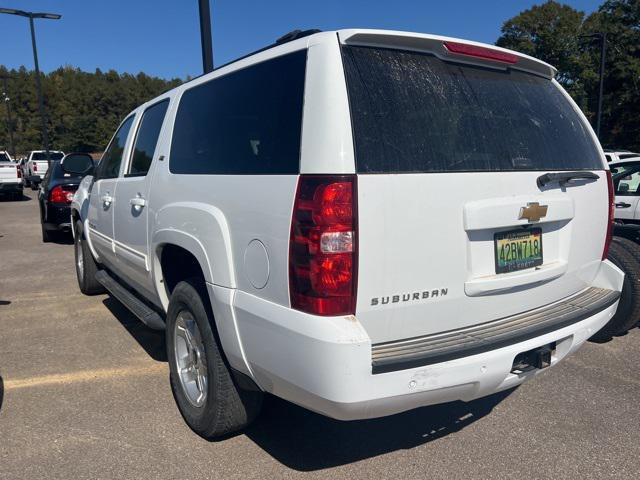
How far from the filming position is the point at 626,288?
4.19 meters

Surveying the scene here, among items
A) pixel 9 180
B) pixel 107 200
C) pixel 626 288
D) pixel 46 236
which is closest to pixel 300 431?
pixel 107 200

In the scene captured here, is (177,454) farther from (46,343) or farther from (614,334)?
(614,334)

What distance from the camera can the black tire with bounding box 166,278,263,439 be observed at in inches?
104

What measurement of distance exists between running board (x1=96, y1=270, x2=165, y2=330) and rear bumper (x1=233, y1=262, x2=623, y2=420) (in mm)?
1343

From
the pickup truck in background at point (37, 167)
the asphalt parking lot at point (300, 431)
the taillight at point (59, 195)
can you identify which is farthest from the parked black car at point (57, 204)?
the pickup truck in background at point (37, 167)

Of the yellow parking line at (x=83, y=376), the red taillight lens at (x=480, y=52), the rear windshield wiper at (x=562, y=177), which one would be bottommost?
the yellow parking line at (x=83, y=376)

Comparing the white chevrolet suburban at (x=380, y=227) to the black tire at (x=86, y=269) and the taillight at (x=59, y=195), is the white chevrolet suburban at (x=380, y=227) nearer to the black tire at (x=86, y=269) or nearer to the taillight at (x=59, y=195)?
the black tire at (x=86, y=269)

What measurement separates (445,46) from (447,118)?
1.09 feet

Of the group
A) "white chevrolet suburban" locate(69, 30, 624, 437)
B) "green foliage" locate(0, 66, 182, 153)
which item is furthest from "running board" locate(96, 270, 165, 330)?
"green foliage" locate(0, 66, 182, 153)

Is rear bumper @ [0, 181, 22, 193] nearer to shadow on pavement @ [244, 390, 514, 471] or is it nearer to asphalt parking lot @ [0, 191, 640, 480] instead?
asphalt parking lot @ [0, 191, 640, 480]

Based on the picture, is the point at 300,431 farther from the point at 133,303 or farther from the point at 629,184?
the point at 629,184

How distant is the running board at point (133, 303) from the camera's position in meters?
3.46

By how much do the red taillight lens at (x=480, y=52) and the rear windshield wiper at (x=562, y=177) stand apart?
0.63 m

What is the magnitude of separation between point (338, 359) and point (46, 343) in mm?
3575
